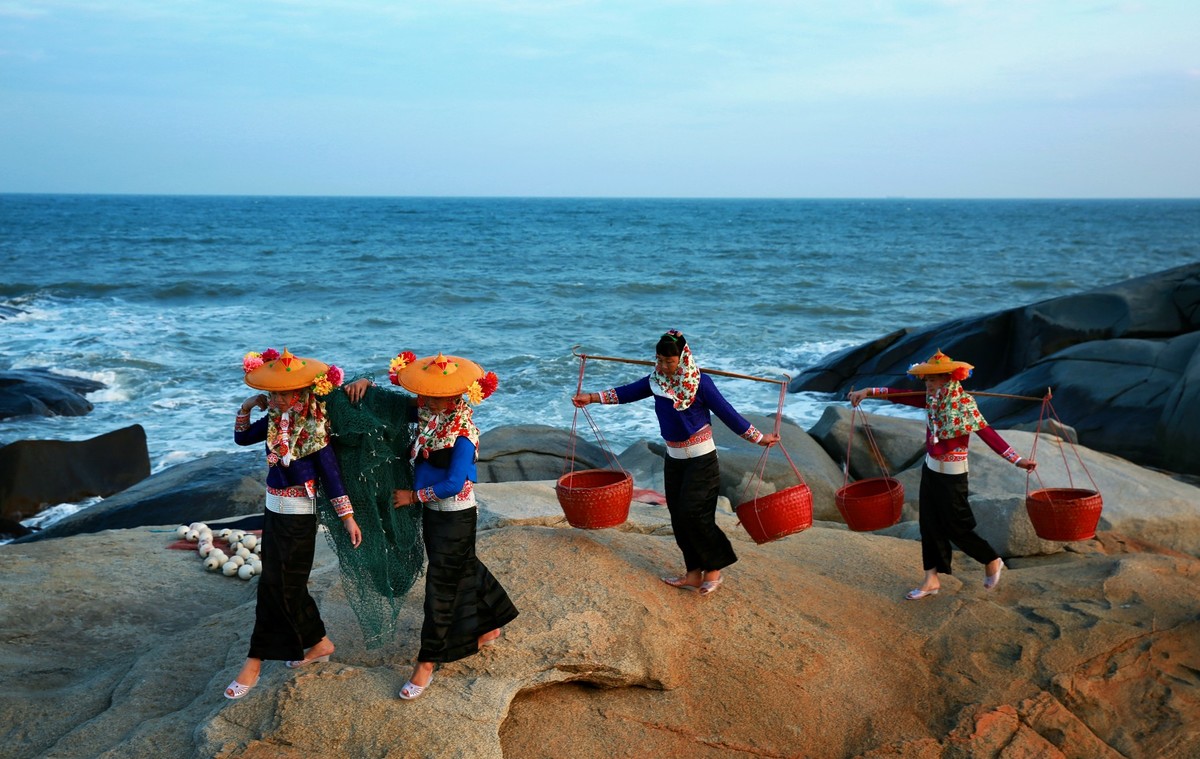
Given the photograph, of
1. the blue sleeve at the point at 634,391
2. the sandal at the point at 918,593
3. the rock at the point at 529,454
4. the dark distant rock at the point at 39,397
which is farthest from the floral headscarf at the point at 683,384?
the dark distant rock at the point at 39,397

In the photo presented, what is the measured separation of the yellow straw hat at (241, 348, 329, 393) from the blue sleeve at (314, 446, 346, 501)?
0.32 meters

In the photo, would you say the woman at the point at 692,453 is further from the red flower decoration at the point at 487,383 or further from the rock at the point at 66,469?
the rock at the point at 66,469

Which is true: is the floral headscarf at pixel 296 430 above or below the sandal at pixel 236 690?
above

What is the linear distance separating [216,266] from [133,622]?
1348 inches

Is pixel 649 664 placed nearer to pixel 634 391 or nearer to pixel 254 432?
pixel 634 391

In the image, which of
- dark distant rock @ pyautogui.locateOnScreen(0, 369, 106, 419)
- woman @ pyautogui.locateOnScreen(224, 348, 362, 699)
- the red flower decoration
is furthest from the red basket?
dark distant rock @ pyautogui.locateOnScreen(0, 369, 106, 419)

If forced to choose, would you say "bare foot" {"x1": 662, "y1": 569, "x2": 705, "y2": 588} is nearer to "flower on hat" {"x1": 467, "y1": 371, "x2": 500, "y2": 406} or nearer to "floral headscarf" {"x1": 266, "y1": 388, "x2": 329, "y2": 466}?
"flower on hat" {"x1": 467, "y1": 371, "x2": 500, "y2": 406}

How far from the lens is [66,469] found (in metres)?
10.6

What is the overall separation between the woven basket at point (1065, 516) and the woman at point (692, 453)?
6.49 feet

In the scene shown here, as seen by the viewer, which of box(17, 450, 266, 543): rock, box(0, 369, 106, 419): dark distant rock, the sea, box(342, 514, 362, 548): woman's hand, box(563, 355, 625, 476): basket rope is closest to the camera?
box(342, 514, 362, 548): woman's hand

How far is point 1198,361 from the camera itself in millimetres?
11555

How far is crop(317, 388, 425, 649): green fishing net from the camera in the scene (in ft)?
15.0

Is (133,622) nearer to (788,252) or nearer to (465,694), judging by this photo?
(465,694)

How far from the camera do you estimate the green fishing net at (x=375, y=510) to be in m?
4.57
